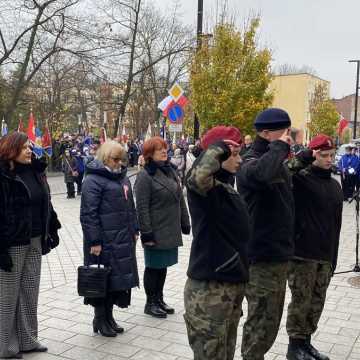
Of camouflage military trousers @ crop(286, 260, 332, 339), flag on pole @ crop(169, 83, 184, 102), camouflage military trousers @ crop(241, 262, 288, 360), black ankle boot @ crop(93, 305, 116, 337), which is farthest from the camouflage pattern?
Result: flag on pole @ crop(169, 83, 184, 102)

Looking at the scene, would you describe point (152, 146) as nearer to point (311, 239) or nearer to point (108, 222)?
point (108, 222)

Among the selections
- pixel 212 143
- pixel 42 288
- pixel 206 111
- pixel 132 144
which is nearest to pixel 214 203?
pixel 212 143

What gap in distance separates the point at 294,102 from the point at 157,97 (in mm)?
33651

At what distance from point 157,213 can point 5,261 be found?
1671 millimetres

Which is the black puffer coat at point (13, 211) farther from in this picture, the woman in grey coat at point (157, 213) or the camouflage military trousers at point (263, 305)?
the camouflage military trousers at point (263, 305)

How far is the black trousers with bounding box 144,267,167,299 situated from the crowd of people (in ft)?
0.04

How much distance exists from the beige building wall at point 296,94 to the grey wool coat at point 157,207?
59.1 metres

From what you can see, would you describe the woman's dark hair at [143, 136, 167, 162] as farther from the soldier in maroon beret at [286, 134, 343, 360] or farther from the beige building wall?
the beige building wall

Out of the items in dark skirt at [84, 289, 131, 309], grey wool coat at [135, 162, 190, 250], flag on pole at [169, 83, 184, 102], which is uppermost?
flag on pole at [169, 83, 184, 102]

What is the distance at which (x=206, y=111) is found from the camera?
17.1 m

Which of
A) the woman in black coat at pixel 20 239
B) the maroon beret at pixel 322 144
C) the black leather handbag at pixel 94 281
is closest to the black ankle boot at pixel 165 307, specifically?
the black leather handbag at pixel 94 281

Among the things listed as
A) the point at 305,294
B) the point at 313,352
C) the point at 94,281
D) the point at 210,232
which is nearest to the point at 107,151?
the point at 94,281

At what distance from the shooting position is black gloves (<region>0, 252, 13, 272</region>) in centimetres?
405

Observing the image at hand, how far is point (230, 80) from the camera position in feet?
56.2
